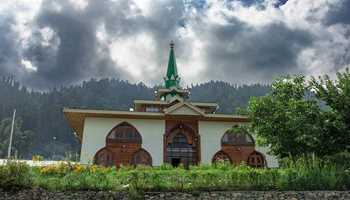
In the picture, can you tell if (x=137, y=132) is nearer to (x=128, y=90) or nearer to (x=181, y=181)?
(x=181, y=181)

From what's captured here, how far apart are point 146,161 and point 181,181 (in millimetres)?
16111

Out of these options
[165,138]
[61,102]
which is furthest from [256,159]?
[61,102]

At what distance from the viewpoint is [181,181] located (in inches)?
547

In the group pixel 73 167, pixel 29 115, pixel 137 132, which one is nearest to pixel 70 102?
pixel 29 115

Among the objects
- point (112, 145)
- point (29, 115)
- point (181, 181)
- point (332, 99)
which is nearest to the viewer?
point (181, 181)

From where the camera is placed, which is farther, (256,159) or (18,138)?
(18,138)

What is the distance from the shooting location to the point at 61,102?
4562 inches

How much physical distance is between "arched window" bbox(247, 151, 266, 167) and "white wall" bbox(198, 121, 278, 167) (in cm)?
33

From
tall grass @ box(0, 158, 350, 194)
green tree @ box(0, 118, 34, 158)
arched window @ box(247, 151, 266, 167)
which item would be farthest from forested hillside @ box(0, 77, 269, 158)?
tall grass @ box(0, 158, 350, 194)

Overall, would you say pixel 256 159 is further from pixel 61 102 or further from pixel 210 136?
pixel 61 102

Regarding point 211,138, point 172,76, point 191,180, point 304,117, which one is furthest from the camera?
point 172,76

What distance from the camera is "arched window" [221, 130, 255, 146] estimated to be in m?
30.8

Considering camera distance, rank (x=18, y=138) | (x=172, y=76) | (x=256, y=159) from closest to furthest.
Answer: (x=256, y=159)
(x=172, y=76)
(x=18, y=138)

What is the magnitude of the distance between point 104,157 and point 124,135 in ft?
7.42
